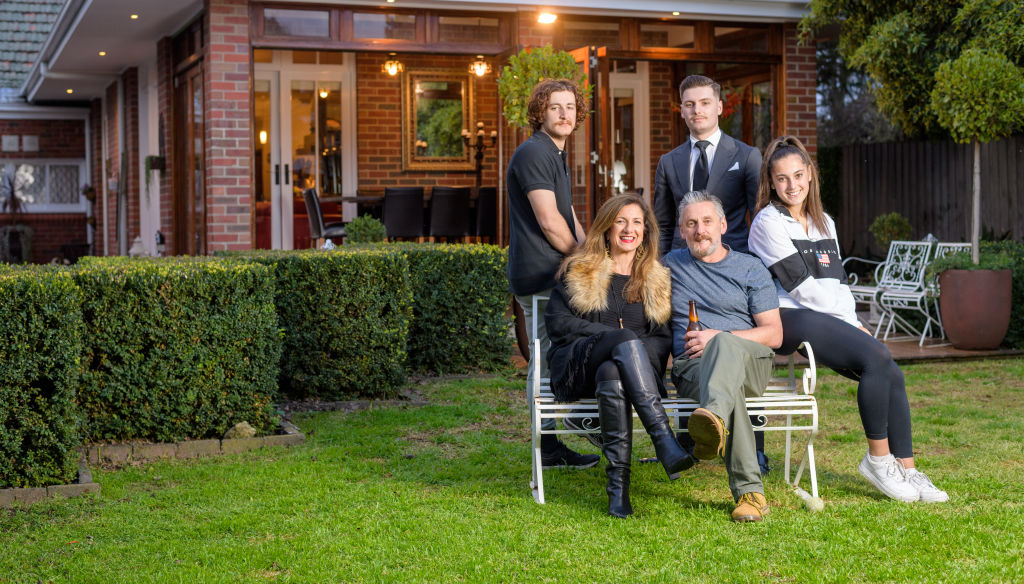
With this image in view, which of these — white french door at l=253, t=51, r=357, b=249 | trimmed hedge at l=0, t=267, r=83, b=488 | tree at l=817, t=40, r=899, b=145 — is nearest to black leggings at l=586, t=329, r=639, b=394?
trimmed hedge at l=0, t=267, r=83, b=488

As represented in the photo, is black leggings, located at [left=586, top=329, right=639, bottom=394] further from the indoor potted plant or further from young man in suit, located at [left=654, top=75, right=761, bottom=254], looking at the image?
the indoor potted plant

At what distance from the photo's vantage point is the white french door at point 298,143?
13656 millimetres

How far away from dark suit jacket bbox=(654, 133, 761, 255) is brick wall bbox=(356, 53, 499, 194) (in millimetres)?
9355

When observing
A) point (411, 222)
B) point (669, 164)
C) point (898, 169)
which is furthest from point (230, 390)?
point (898, 169)

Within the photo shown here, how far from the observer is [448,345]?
7.56 m

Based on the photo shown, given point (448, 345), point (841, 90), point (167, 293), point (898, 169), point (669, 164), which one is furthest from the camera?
point (841, 90)

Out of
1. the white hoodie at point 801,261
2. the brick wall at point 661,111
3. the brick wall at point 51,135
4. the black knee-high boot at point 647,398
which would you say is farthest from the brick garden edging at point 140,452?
the brick wall at point 51,135

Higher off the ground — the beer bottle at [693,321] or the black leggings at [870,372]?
the beer bottle at [693,321]

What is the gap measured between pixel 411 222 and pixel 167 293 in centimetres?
733

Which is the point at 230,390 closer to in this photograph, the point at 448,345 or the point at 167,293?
the point at 167,293

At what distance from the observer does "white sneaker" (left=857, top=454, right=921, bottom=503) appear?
4156 mm

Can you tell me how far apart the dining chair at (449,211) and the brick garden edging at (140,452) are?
22.9 ft

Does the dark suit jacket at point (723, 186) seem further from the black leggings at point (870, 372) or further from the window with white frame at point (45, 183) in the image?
the window with white frame at point (45, 183)

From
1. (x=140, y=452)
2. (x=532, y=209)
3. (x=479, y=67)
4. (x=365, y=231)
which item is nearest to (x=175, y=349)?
(x=140, y=452)
